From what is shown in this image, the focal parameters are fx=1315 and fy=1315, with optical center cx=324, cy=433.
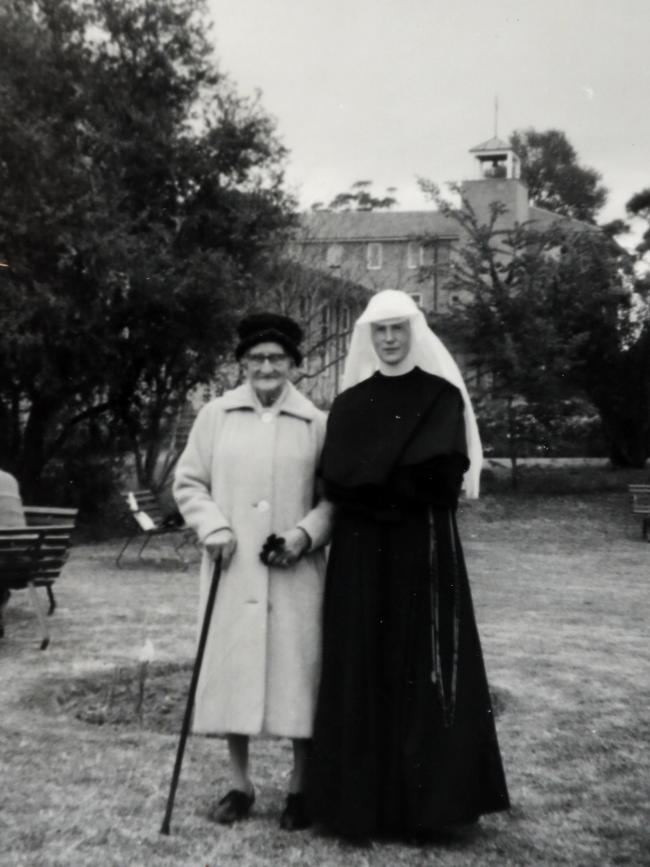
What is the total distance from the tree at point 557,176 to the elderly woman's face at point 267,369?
71468mm

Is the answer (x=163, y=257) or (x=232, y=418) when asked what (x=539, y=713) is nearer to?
(x=232, y=418)

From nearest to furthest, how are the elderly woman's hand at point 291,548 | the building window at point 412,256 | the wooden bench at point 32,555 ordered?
the elderly woman's hand at point 291,548
the wooden bench at point 32,555
the building window at point 412,256

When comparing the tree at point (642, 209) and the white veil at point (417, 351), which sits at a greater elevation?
the tree at point (642, 209)

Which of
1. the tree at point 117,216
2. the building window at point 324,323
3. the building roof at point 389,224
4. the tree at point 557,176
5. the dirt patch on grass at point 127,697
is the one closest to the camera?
the dirt patch on grass at point 127,697

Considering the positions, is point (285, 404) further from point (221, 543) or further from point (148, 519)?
point (148, 519)

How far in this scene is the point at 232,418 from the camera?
16.1 feet

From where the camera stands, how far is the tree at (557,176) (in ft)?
243

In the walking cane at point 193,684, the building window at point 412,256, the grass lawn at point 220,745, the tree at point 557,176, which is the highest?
the tree at point 557,176

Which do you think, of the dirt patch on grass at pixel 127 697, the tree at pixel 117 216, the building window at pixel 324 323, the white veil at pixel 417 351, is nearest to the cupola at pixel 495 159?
the building window at pixel 324 323

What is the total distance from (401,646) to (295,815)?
2.42 ft

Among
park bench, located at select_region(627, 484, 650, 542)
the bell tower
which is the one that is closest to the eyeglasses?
park bench, located at select_region(627, 484, 650, 542)

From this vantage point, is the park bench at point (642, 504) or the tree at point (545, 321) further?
the tree at point (545, 321)

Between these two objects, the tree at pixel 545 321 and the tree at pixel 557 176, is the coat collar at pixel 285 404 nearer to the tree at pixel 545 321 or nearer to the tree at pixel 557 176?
the tree at pixel 545 321

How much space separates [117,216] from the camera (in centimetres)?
1703
